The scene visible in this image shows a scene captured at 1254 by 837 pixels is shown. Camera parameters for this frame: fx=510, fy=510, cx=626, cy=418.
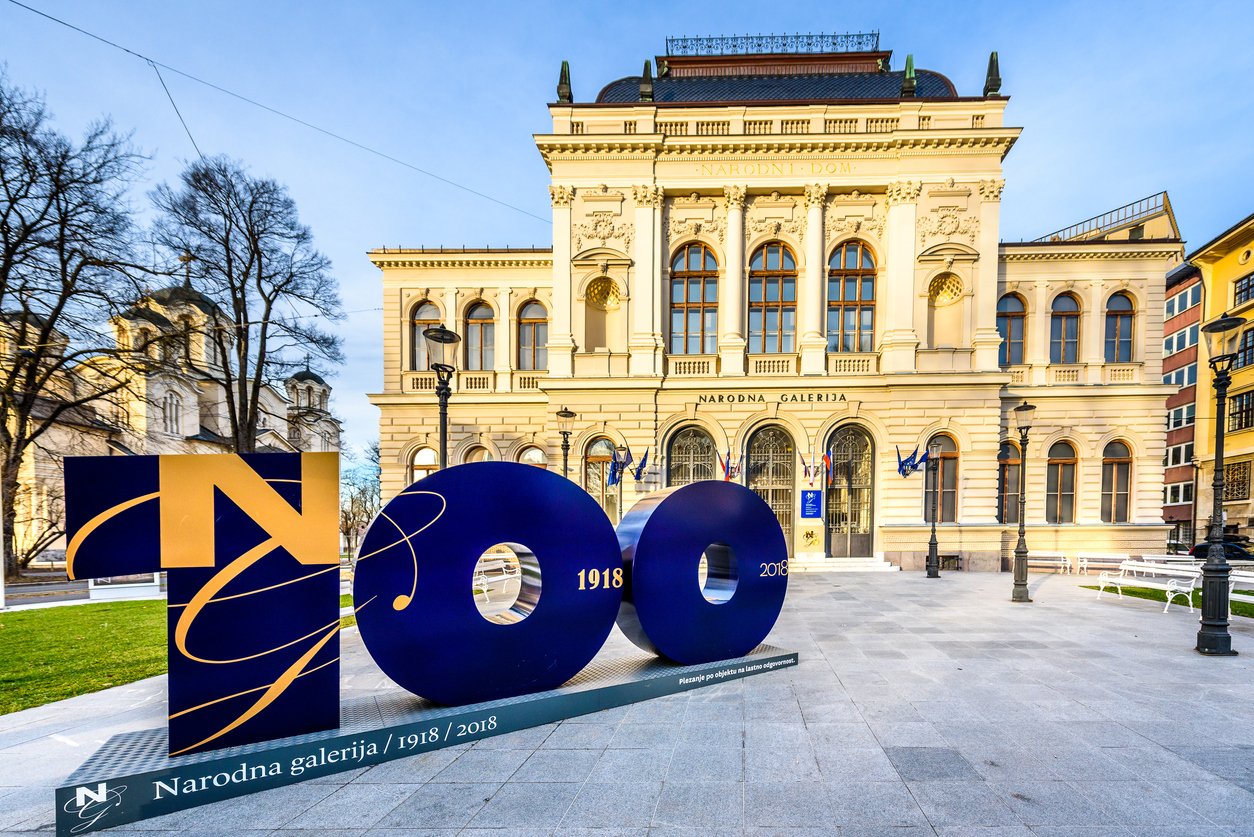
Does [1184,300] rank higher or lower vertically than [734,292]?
higher

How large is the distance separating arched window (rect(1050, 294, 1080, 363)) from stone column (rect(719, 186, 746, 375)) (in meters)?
13.6

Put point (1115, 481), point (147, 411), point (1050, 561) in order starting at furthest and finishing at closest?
point (147, 411) → point (1115, 481) → point (1050, 561)

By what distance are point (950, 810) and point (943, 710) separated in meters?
2.27

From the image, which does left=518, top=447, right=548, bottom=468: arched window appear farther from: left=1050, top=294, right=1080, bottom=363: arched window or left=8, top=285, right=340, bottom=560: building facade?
left=1050, top=294, right=1080, bottom=363: arched window

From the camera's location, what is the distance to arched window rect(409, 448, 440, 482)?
22938 mm

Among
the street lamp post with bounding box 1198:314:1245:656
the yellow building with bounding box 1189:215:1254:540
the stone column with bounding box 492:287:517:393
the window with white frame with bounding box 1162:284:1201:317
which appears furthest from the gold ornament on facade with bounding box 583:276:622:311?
the window with white frame with bounding box 1162:284:1201:317

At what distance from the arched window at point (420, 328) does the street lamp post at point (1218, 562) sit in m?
23.8

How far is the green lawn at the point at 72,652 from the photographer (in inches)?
273

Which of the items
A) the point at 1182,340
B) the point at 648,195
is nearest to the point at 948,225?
the point at 648,195

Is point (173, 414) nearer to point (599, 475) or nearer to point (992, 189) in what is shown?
point (599, 475)

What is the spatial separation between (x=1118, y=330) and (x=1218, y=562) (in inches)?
738

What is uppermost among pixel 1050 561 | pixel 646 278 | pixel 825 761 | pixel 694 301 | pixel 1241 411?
pixel 646 278

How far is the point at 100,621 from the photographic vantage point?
1170cm

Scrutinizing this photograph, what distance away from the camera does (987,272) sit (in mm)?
20109
